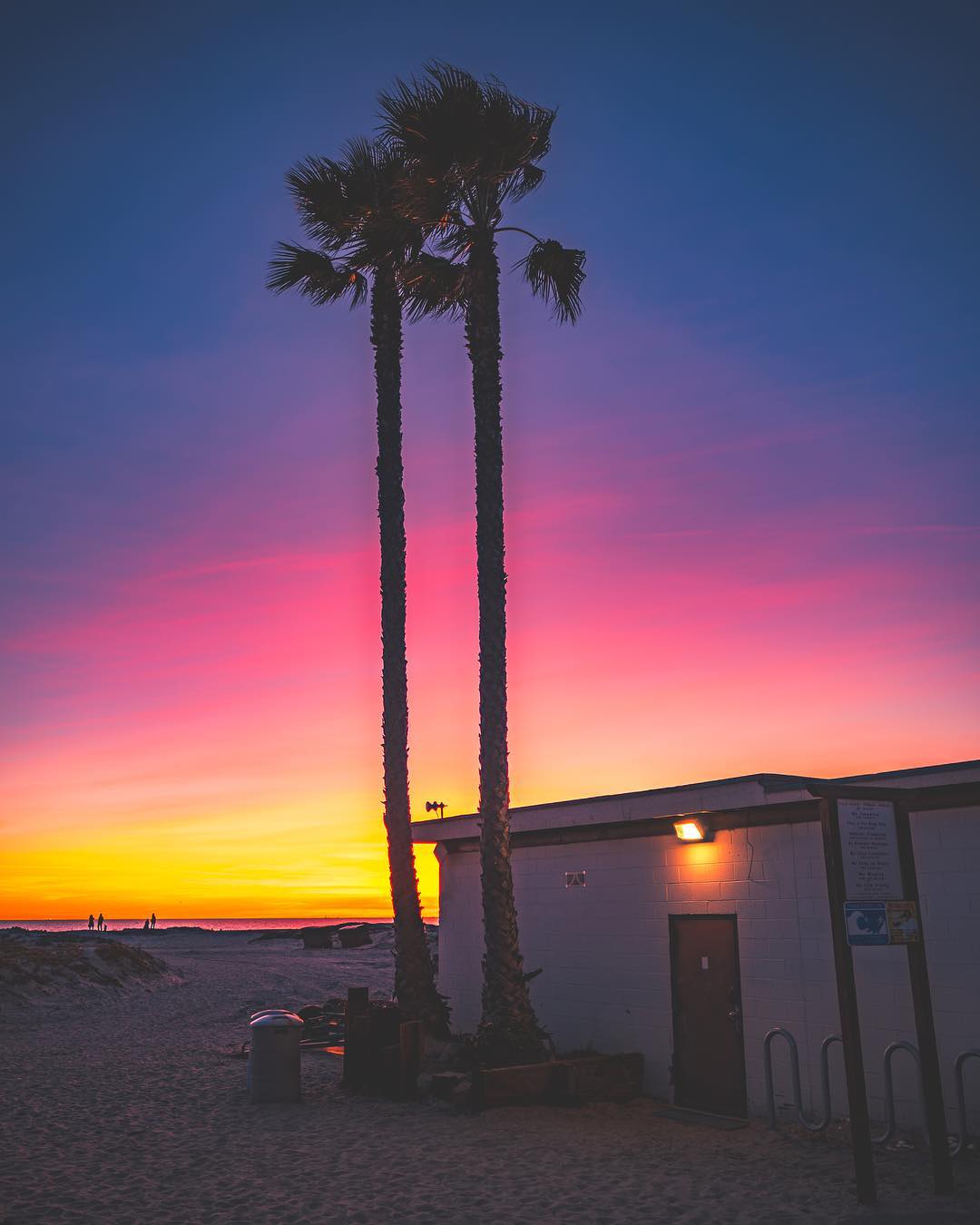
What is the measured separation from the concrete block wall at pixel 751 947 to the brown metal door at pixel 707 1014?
143 millimetres

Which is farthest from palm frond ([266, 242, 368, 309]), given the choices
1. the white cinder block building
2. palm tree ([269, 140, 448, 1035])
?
the white cinder block building

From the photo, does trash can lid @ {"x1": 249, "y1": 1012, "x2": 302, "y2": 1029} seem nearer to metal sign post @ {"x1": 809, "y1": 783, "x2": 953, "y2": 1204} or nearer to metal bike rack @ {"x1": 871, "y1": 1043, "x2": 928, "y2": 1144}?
metal bike rack @ {"x1": 871, "y1": 1043, "x2": 928, "y2": 1144}

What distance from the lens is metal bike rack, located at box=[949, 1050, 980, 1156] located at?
888cm

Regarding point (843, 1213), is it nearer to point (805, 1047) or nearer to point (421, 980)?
point (805, 1047)

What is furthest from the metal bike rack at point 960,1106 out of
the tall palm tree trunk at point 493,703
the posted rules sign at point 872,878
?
the tall palm tree trunk at point 493,703

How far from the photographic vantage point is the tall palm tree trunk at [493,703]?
1264cm

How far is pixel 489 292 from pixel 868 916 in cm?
1050

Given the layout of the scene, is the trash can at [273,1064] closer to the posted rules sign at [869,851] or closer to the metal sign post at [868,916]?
the metal sign post at [868,916]

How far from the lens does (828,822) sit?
820 cm

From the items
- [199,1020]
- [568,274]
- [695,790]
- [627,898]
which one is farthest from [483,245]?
[199,1020]

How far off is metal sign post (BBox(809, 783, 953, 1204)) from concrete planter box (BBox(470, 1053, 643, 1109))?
14.3 ft

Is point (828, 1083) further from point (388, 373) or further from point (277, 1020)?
point (388, 373)

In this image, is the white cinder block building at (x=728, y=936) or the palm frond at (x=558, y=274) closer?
the white cinder block building at (x=728, y=936)

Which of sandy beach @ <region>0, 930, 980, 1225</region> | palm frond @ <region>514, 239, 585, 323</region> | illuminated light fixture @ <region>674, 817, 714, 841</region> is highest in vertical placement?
palm frond @ <region>514, 239, 585, 323</region>
